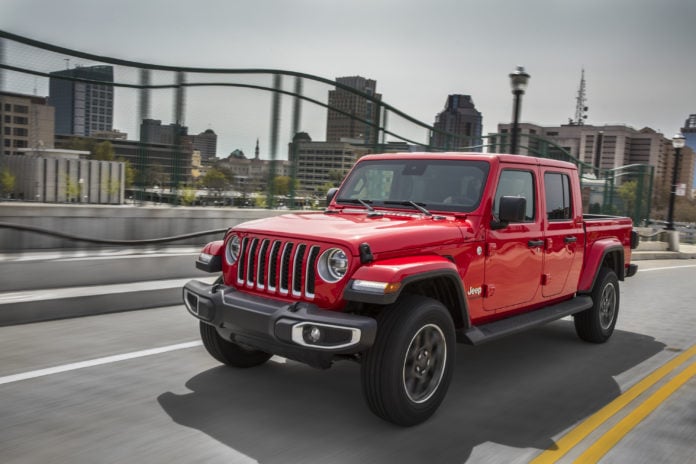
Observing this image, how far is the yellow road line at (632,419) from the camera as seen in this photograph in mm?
3941

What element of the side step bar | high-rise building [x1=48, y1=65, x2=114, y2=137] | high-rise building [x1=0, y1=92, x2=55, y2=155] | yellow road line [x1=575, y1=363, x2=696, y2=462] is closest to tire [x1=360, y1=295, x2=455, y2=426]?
the side step bar

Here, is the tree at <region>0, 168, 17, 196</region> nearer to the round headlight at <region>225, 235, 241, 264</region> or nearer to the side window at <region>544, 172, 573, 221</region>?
the round headlight at <region>225, 235, 241, 264</region>

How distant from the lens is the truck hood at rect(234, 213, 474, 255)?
4.29 metres

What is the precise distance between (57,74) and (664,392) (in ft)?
24.6

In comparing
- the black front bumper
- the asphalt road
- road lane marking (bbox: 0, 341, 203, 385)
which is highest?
the black front bumper

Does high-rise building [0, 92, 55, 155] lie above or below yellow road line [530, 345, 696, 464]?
above

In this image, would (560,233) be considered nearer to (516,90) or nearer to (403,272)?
(403,272)

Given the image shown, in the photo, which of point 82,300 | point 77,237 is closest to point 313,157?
point 77,237

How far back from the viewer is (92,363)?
5301mm

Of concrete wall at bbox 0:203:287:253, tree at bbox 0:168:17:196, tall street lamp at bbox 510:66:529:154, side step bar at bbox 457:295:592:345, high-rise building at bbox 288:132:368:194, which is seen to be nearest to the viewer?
side step bar at bbox 457:295:592:345

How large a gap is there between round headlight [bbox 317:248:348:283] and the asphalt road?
0.97m

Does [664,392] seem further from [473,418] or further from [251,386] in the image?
[251,386]

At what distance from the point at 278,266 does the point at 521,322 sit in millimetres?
2268

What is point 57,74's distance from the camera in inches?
317
